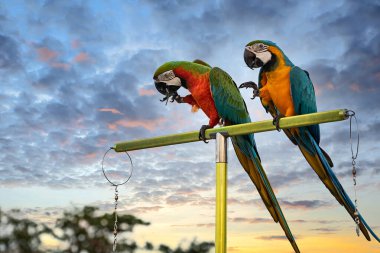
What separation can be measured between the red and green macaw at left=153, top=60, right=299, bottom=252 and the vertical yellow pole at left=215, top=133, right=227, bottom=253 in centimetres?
16

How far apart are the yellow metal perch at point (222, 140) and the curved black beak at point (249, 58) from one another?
434mm

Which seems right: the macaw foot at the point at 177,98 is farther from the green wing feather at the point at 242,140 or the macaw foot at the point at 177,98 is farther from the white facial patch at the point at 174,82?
the green wing feather at the point at 242,140

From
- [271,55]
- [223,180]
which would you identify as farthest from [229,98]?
[223,180]

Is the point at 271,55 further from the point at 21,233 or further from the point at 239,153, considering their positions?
the point at 21,233

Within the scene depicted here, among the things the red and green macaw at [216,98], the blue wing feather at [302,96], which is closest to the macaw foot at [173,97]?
the red and green macaw at [216,98]

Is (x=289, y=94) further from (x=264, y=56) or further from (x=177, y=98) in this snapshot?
(x=177, y=98)

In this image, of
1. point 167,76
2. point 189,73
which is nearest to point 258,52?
point 189,73

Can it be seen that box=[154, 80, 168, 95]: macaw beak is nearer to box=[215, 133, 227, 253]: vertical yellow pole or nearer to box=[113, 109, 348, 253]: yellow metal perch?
box=[113, 109, 348, 253]: yellow metal perch

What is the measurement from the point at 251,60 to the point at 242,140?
1.52 ft

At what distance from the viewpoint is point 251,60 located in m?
2.73

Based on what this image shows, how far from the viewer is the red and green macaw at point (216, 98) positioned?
274cm

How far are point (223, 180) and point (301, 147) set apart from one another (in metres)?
0.47

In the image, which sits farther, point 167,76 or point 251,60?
point 167,76

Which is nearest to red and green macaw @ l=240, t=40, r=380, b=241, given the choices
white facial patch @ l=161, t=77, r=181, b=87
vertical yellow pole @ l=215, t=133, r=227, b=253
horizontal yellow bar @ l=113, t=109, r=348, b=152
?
horizontal yellow bar @ l=113, t=109, r=348, b=152
